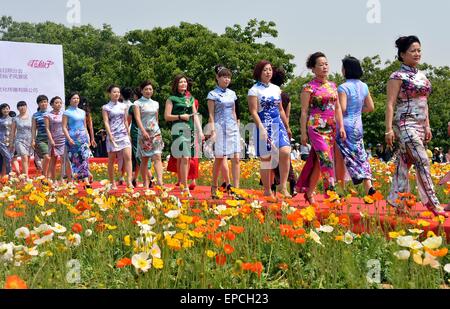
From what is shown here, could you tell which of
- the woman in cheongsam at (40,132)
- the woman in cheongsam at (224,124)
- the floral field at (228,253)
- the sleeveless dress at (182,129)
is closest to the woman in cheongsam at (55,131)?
the woman in cheongsam at (40,132)

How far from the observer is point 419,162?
6.01 metres

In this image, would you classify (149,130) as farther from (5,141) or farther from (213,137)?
(5,141)

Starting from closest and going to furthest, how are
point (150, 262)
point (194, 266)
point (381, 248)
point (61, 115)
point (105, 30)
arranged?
point (150, 262) < point (194, 266) < point (381, 248) < point (61, 115) < point (105, 30)

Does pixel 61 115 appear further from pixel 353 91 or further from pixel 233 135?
pixel 353 91

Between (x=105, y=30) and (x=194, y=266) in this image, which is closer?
(x=194, y=266)

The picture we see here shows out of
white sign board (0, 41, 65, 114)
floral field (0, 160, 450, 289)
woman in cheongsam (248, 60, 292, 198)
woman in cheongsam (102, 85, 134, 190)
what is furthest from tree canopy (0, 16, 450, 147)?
floral field (0, 160, 450, 289)

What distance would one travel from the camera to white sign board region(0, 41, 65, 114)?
53.3ft

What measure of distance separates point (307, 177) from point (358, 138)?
0.95 metres

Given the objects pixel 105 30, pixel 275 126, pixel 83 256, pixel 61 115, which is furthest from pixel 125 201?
pixel 105 30

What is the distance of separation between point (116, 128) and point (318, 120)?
13.7ft

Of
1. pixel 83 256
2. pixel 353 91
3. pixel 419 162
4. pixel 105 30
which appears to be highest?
pixel 105 30

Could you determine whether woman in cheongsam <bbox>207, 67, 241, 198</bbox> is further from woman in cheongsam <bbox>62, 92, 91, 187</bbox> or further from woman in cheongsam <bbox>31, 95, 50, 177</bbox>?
woman in cheongsam <bbox>31, 95, 50, 177</bbox>

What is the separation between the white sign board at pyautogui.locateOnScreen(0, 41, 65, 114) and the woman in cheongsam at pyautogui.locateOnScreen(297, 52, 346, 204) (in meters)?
10.7

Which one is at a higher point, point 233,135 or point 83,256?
point 233,135
